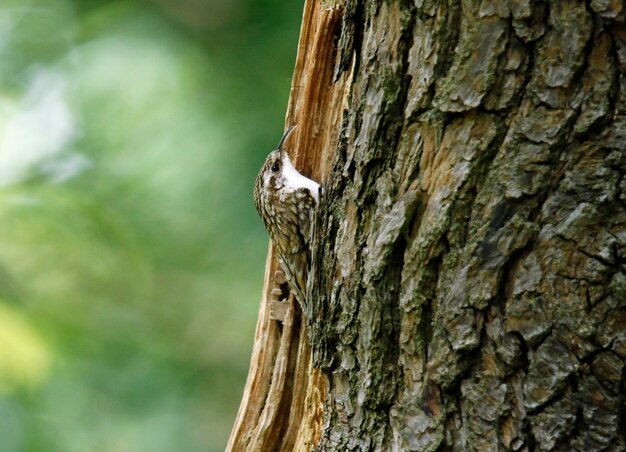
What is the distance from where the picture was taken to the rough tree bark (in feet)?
3.77

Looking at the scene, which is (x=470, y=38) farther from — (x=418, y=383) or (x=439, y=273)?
(x=418, y=383)

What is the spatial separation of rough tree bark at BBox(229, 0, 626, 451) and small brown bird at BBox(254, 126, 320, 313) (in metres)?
0.64

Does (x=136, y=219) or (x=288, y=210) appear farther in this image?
(x=136, y=219)

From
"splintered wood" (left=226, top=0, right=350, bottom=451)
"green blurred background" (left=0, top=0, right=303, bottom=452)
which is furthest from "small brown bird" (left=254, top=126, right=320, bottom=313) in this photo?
"green blurred background" (left=0, top=0, right=303, bottom=452)

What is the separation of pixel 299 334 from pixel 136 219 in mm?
1461

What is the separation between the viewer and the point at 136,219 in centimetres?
336

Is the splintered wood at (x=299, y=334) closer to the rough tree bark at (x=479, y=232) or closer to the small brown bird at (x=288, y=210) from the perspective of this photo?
the small brown bird at (x=288, y=210)

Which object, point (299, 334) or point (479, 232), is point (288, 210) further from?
point (479, 232)

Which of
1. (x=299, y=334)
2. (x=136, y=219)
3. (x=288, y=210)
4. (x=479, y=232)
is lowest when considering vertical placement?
(x=479, y=232)

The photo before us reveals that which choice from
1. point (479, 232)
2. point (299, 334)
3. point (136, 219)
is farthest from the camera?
point (136, 219)

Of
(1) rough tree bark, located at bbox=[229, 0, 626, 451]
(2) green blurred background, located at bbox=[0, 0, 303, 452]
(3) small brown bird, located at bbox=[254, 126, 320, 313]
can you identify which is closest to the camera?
(1) rough tree bark, located at bbox=[229, 0, 626, 451]

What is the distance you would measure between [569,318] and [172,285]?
107 inches

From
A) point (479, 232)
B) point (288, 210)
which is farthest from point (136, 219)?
point (479, 232)

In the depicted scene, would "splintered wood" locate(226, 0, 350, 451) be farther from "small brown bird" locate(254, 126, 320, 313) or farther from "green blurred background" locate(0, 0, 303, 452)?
"green blurred background" locate(0, 0, 303, 452)
